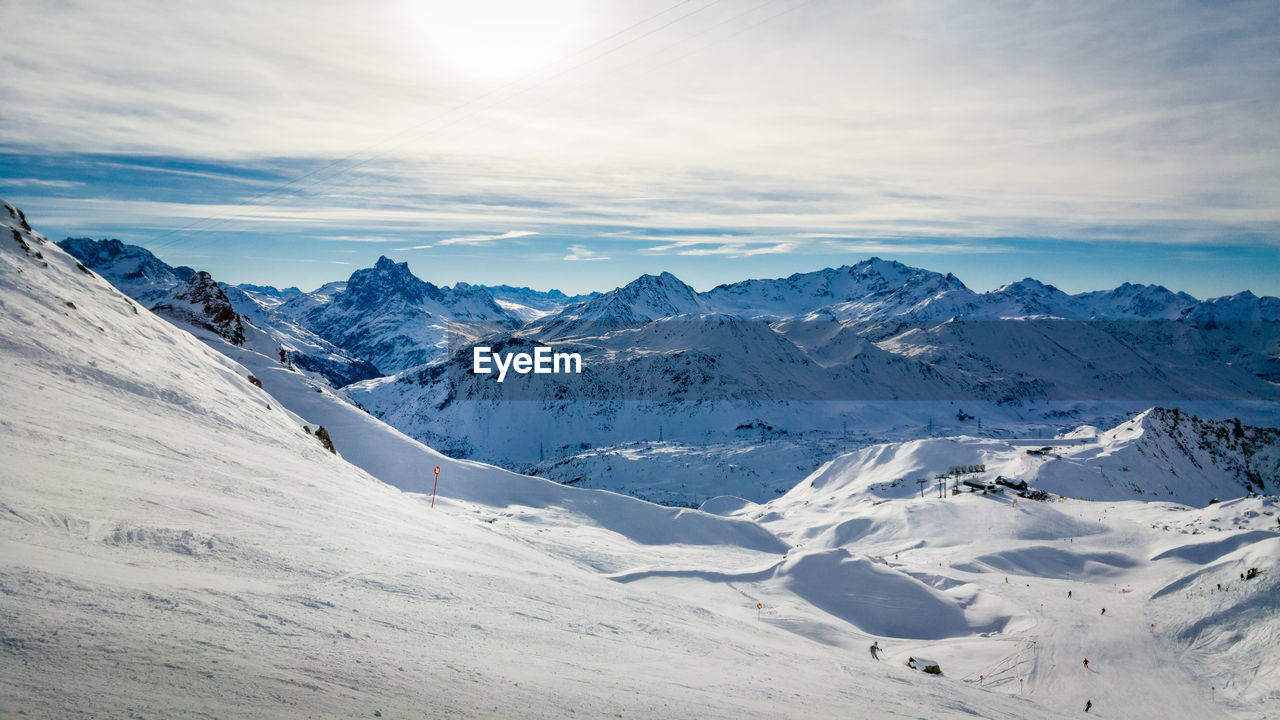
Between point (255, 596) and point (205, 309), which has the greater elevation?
point (205, 309)

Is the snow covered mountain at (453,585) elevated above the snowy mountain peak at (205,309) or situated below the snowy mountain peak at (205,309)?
below

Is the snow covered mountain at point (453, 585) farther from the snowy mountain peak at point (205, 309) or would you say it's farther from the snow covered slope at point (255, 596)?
the snowy mountain peak at point (205, 309)

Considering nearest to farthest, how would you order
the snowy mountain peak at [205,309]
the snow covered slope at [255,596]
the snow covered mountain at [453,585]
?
the snow covered slope at [255,596] → the snow covered mountain at [453,585] → the snowy mountain peak at [205,309]

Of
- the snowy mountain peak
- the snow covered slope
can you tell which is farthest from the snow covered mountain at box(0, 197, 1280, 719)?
the snowy mountain peak

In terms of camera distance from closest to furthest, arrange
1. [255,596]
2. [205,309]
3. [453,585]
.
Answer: [255,596], [453,585], [205,309]

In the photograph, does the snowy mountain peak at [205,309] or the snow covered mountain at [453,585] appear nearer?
the snow covered mountain at [453,585]

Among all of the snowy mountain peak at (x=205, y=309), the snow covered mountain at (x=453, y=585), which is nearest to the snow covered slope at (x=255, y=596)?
the snow covered mountain at (x=453, y=585)

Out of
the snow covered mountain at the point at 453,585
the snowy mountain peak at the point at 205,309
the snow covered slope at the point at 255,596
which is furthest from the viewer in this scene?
the snowy mountain peak at the point at 205,309

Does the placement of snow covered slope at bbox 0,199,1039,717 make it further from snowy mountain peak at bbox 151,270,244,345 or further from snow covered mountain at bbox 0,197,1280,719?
snowy mountain peak at bbox 151,270,244,345

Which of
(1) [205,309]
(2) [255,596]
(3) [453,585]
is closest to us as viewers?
(2) [255,596]

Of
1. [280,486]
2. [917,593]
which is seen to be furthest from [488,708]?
[917,593]

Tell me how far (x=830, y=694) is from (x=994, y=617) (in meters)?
32.4

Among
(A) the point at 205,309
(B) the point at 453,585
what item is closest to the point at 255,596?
(B) the point at 453,585

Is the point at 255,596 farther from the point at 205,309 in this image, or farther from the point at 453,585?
the point at 205,309
